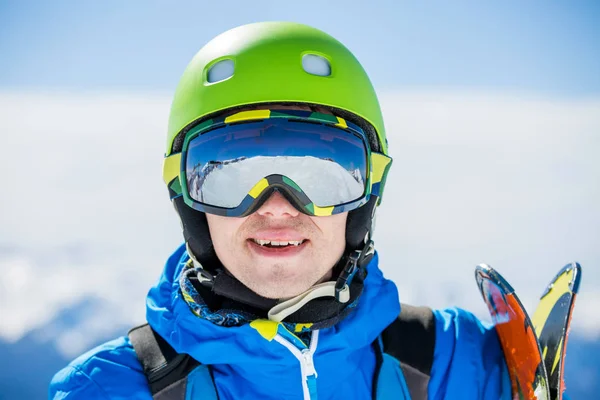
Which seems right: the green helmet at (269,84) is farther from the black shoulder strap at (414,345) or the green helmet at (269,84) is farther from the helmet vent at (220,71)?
the black shoulder strap at (414,345)

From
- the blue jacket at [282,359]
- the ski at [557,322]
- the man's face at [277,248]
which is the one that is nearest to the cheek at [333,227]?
the man's face at [277,248]

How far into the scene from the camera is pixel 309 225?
6.93ft

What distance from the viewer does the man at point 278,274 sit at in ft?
6.15

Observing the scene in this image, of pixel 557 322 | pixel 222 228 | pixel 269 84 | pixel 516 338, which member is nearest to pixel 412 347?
pixel 516 338

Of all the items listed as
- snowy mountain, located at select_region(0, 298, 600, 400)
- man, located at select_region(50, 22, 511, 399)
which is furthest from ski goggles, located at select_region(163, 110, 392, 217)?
snowy mountain, located at select_region(0, 298, 600, 400)

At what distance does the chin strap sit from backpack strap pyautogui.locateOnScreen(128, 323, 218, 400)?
310 mm

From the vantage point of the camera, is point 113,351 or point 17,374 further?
point 17,374

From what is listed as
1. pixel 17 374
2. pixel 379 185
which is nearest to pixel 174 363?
pixel 379 185

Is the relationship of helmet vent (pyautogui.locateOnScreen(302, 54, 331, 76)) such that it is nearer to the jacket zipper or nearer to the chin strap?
the chin strap

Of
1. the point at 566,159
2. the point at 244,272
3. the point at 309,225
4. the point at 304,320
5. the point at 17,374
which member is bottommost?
the point at 17,374

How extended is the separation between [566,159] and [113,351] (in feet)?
100

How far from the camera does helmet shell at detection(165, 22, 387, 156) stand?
209cm

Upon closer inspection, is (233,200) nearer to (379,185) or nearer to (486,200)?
(379,185)

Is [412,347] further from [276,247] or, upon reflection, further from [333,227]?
[276,247]
